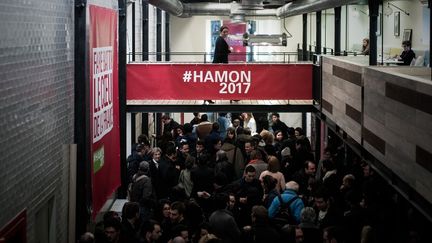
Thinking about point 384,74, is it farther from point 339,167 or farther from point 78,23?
point 78,23

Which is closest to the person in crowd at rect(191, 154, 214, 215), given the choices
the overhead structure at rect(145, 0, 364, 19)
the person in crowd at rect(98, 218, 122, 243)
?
the person in crowd at rect(98, 218, 122, 243)

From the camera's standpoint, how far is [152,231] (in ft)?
29.2

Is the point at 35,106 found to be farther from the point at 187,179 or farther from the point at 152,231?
the point at 187,179

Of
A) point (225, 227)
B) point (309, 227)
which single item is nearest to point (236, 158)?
point (225, 227)

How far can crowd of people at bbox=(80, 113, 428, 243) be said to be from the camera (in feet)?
29.6

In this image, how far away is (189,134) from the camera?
661 inches

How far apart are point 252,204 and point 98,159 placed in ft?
7.61

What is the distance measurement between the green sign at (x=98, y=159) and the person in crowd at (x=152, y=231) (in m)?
2.26

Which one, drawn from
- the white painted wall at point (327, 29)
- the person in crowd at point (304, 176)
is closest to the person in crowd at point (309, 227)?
the person in crowd at point (304, 176)

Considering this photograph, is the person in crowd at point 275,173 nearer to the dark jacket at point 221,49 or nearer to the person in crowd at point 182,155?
the person in crowd at point 182,155

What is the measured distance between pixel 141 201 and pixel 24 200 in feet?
10.9

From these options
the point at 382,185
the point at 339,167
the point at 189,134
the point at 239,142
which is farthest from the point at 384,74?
the point at 189,134

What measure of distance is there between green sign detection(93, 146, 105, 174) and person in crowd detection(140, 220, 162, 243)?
88.9 inches

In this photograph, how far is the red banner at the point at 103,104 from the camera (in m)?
10.9
